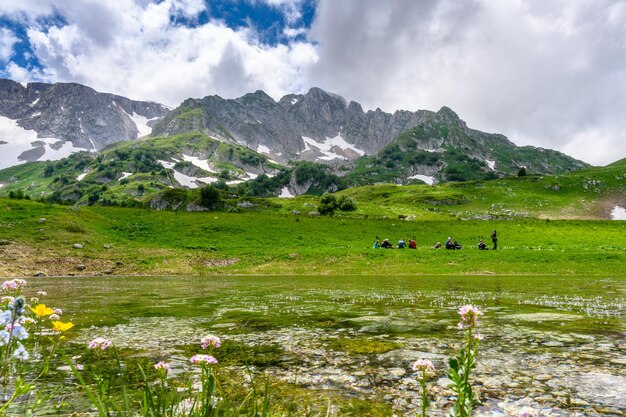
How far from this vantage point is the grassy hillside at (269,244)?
4416 cm

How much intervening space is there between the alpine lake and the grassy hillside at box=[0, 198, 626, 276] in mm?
25646

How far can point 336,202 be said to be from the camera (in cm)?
12631

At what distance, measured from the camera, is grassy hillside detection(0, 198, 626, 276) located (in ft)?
145

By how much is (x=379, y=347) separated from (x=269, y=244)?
4712 centimetres

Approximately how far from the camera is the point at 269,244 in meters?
56.8

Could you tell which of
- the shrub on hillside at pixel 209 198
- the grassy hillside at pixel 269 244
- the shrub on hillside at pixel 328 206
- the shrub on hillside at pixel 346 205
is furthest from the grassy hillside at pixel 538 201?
the grassy hillside at pixel 269 244

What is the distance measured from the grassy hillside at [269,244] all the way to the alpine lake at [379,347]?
25646mm

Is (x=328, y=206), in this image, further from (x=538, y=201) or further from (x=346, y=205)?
(x=538, y=201)

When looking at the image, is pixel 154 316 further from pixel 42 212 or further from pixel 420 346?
pixel 42 212

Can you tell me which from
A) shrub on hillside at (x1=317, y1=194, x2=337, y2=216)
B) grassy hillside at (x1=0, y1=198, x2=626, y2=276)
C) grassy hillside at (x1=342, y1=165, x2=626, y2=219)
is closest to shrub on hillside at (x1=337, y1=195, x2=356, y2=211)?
shrub on hillside at (x1=317, y1=194, x2=337, y2=216)

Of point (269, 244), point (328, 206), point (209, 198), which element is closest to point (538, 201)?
point (328, 206)

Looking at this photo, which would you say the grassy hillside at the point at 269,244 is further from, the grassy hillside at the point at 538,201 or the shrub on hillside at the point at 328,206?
the grassy hillside at the point at 538,201

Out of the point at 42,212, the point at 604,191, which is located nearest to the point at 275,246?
the point at 42,212

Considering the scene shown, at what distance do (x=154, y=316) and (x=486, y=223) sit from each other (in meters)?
68.1
